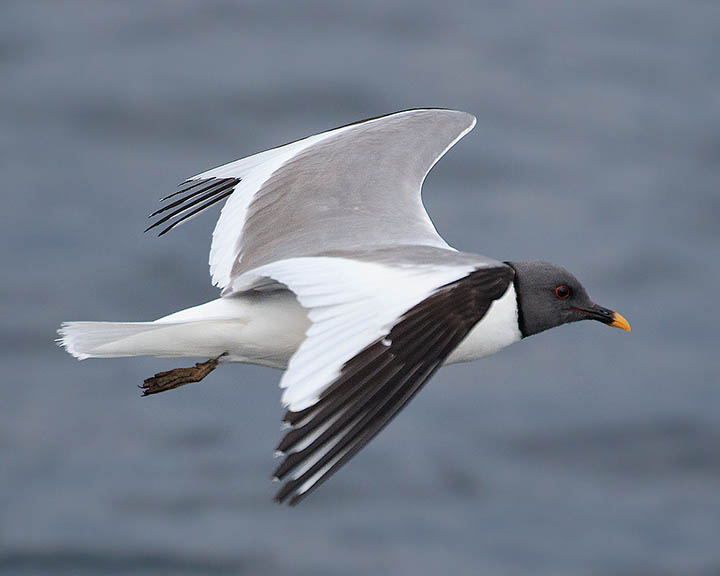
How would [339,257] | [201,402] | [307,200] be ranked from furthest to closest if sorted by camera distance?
[201,402]
[307,200]
[339,257]

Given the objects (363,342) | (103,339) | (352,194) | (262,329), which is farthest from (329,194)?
(363,342)

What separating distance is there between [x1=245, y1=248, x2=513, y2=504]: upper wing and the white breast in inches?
24.5

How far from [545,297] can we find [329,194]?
3.62ft

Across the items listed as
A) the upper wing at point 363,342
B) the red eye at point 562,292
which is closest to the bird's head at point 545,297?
the red eye at point 562,292

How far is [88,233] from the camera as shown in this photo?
15.2 meters

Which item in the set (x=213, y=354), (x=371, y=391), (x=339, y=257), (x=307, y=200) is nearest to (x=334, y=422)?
(x=371, y=391)

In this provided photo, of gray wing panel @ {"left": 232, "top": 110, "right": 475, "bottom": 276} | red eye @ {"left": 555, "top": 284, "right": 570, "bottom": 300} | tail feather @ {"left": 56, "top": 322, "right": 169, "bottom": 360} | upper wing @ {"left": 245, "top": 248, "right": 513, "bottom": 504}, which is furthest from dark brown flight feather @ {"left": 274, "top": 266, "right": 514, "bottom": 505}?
tail feather @ {"left": 56, "top": 322, "right": 169, "bottom": 360}

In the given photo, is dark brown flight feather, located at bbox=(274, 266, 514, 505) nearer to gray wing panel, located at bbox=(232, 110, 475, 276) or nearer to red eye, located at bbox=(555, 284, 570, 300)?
gray wing panel, located at bbox=(232, 110, 475, 276)

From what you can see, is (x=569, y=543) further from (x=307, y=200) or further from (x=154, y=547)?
(x=307, y=200)

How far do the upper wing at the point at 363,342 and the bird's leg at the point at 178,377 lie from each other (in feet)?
3.23

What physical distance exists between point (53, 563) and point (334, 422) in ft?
28.8

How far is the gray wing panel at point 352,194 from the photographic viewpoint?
242 inches

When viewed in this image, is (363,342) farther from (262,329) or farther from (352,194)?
(352,194)

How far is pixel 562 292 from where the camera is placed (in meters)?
6.32
